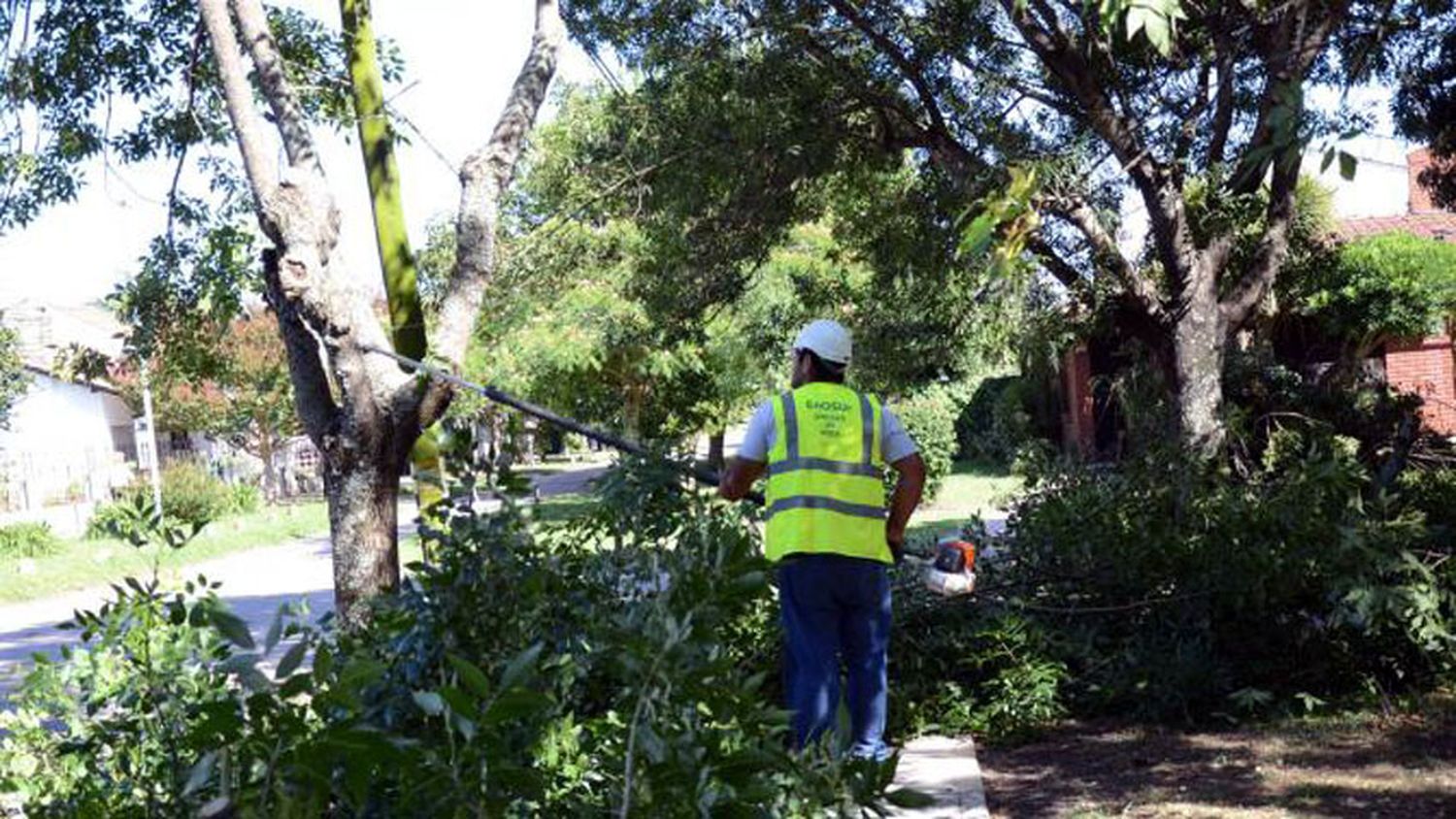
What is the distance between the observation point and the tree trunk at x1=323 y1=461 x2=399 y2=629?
693cm

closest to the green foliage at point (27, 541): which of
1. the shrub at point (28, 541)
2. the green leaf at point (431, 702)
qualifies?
the shrub at point (28, 541)

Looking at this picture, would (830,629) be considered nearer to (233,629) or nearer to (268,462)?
(233,629)

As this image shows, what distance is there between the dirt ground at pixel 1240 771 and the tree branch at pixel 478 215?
120 inches

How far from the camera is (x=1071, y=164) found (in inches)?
386

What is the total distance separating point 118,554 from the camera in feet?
54.0

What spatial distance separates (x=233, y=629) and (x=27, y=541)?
2700 cm

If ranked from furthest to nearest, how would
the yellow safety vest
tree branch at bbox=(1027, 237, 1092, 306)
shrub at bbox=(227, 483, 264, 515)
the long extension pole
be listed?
shrub at bbox=(227, 483, 264, 515) < tree branch at bbox=(1027, 237, 1092, 306) < the yellow safety vest < the long extension pole

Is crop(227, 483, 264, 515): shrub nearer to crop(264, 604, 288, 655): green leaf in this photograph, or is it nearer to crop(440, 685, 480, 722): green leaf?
crop(264, 604, 288, 655): green leaf

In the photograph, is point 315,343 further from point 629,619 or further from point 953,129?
point 953,129

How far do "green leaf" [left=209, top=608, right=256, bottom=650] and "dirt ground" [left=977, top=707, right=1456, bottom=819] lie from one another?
13.6ft

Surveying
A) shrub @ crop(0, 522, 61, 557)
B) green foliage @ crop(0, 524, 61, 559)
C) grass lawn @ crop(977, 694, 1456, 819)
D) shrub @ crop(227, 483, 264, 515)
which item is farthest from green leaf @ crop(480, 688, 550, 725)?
shrub @ crop(227, 483, 264, 515)

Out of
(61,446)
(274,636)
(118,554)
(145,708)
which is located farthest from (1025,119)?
(61,446)

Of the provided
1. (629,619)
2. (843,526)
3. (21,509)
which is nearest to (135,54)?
(843,526)

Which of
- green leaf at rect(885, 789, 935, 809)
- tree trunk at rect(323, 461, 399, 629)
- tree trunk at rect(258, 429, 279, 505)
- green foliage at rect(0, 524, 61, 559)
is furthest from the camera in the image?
tree trunk at rect(258, 429, 279, 505)
